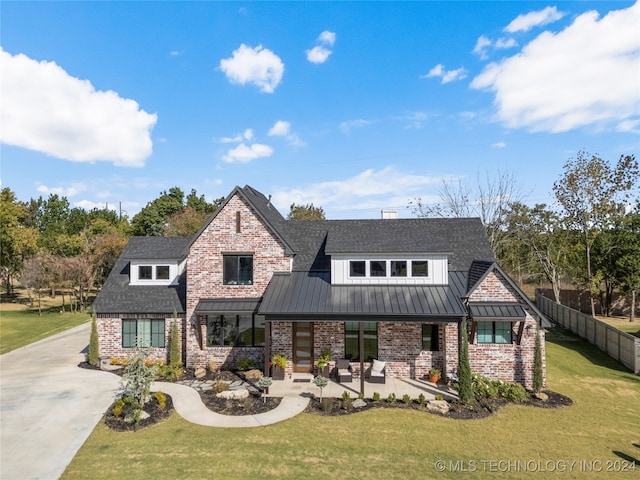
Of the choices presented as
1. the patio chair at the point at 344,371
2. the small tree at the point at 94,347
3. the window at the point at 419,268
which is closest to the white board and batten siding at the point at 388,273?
the window at the point at 419,268

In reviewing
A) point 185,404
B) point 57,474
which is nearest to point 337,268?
point 185,404

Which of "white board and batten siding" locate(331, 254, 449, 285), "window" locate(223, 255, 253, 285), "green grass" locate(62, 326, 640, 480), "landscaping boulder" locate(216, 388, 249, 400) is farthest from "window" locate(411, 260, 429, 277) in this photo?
"landscaping boulder" locate(216, 388, 249, 400)

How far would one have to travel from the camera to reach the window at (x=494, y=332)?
16562 mm

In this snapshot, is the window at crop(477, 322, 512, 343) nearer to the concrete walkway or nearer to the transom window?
the transom window

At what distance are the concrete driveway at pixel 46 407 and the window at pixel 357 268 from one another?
1224 cm

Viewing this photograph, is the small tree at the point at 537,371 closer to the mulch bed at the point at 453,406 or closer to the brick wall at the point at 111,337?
the mulch bed at the point at 453,406

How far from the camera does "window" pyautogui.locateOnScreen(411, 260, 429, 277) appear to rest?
17984 mm

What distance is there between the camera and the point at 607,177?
114ft

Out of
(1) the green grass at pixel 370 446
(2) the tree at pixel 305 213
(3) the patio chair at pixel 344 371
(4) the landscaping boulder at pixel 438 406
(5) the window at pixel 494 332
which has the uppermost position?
(2) the tree at pixel 305 213

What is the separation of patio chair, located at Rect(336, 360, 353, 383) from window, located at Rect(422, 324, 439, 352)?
383cm

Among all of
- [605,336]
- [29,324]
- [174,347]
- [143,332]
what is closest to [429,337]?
[174,347]

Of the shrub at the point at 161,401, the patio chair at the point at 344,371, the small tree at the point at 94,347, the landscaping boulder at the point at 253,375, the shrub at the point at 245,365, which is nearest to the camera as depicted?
the shrub at the point at 161,401

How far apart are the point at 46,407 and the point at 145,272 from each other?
866 cm

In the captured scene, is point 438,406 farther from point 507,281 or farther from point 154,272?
point 154,272
